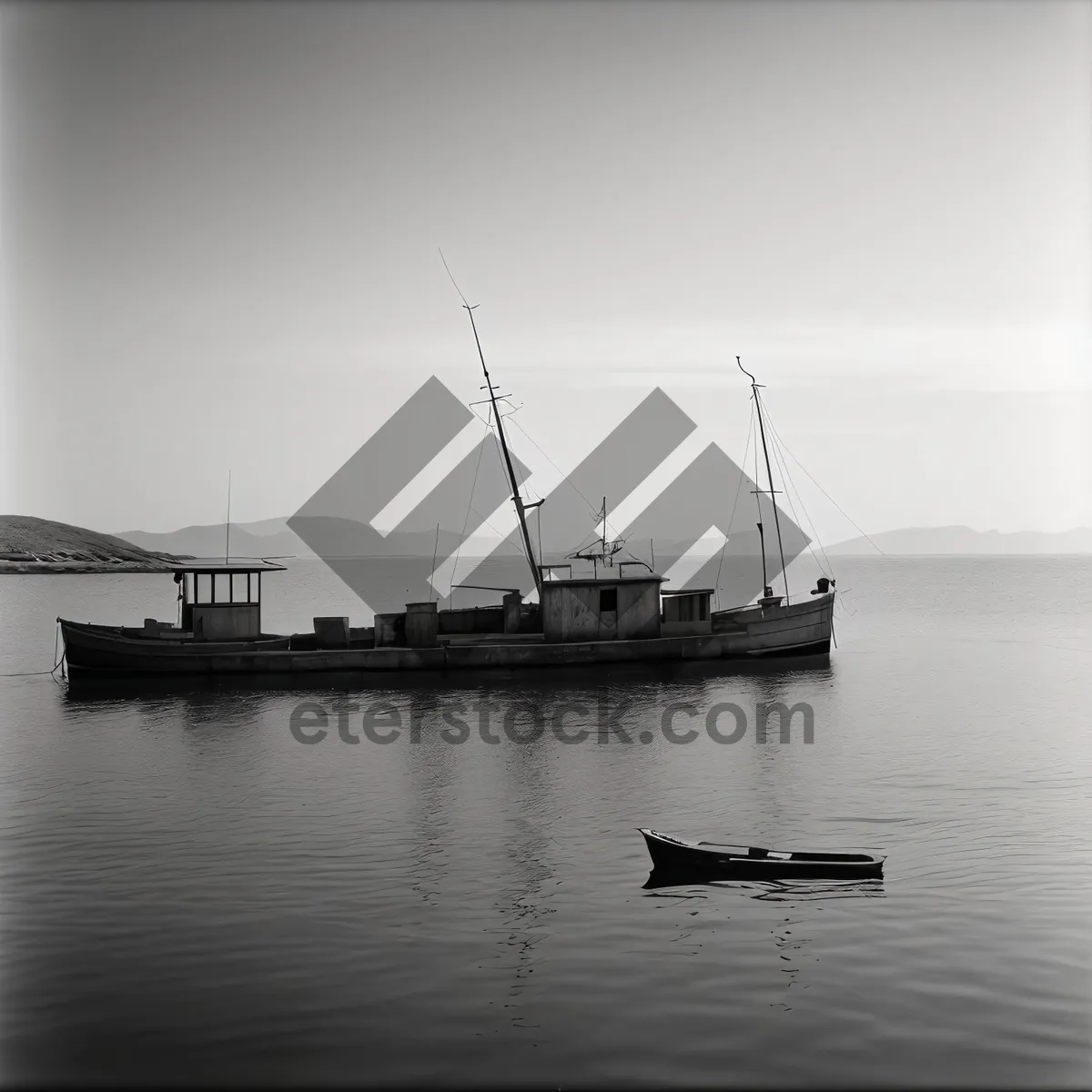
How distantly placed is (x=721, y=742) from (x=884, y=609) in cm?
8495

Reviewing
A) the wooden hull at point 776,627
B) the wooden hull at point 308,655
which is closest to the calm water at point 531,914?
the wooden hull at point 308,655

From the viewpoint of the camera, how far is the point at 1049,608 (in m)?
105

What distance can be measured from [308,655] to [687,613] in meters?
17.7

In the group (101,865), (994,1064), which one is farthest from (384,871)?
(994,1064)

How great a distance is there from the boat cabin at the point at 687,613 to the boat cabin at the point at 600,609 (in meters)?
1.58

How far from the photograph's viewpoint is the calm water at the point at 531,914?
10539mm

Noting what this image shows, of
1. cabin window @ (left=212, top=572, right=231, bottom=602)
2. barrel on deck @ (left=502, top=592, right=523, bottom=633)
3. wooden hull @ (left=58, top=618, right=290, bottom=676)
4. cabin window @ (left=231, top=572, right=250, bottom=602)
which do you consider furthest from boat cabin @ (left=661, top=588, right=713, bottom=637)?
cabin window @ (left=212, top=572, right=231, bottom=602)

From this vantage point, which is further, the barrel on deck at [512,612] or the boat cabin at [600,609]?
the barrel on deck at [512,612]

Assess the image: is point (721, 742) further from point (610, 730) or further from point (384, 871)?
point (384, 871)

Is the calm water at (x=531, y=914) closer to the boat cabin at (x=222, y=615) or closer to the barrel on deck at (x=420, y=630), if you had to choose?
the boat cabin at (x=222, y=615)

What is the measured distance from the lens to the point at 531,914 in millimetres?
14477

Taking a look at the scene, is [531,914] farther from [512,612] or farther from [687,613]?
[687,613]

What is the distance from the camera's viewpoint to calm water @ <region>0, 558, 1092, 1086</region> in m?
10.5

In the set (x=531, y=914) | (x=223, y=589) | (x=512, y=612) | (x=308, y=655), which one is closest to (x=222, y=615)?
(x=308, y=655)
